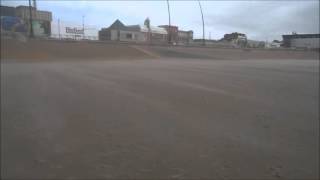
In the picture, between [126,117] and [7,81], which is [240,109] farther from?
[7,81]

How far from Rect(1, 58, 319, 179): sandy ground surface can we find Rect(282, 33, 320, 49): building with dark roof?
3762 inches

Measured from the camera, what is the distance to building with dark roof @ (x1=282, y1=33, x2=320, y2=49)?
104250 millimetres

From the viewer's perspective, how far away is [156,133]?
28.7ft

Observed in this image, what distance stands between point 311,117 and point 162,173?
5.54 metres

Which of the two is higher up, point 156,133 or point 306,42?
point 306,42

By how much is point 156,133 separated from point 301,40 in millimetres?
108833

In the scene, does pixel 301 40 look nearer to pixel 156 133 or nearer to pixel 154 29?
pixel 154 29

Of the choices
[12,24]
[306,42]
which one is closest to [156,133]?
[12,24]

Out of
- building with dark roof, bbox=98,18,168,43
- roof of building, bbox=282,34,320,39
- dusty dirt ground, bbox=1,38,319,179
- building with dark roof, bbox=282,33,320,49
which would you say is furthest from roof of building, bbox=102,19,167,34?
dusty dirt ground, bbox=1,38,319,179

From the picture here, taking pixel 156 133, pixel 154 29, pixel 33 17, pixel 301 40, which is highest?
pixel 33 17

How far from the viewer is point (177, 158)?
23.8 feet

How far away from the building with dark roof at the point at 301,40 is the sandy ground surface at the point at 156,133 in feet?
314

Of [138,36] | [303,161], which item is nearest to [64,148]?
[303,161]

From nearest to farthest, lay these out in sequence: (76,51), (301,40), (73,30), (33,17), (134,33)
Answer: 1. (76,51)
2. (33,17)
3. (73,30)
4. (134,33)
5. (301,40)
